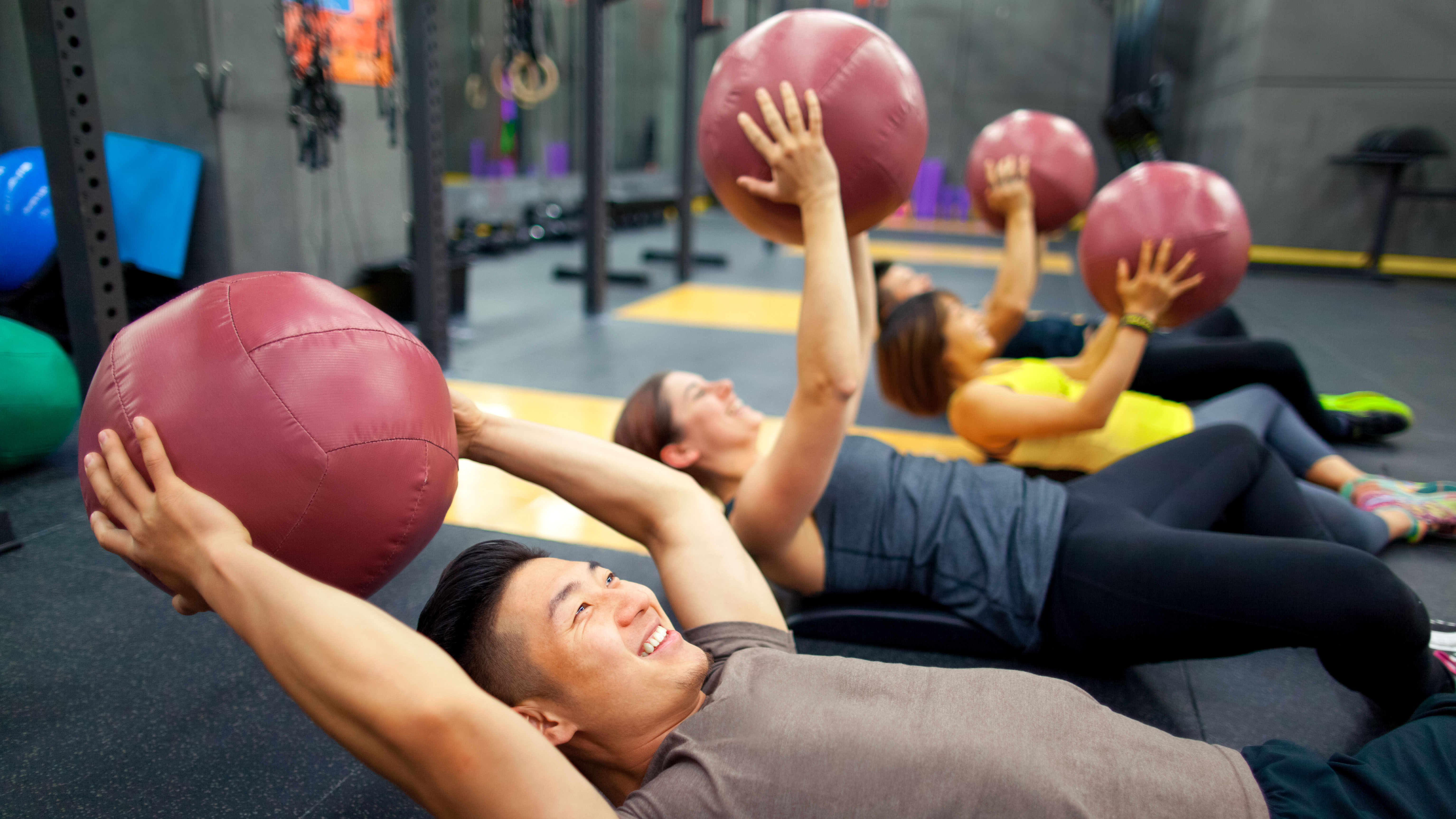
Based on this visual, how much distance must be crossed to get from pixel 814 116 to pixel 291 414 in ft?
2.99

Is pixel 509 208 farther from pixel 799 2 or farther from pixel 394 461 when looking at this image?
pixel 394 461

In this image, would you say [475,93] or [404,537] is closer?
[404,537]

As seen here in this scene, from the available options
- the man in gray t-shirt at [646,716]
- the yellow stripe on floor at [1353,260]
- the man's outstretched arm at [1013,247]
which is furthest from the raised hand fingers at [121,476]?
the yellow stripe on floor at [1353,260]

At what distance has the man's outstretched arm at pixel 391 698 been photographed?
78 cm

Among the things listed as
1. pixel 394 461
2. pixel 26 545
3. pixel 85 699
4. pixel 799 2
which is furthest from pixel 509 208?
pixel 394 461

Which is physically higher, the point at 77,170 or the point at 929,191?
the point at 77,170

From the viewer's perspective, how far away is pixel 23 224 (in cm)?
313

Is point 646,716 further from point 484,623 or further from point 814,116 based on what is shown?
point 814,116

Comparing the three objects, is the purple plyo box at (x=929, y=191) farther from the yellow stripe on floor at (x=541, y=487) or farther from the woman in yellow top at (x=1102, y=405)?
the woman in yellow top at (x=1102, y=405)

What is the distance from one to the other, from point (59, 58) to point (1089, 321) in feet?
12.6

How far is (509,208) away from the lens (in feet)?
29.8

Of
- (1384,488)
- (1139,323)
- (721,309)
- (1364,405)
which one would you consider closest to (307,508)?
(1139,323)

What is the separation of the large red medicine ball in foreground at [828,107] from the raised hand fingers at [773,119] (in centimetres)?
3

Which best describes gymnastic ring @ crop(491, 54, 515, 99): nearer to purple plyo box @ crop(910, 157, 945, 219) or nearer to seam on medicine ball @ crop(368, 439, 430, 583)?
purple plyo box @ crop(910, 157, 945, 219)
